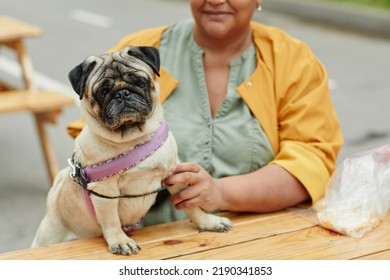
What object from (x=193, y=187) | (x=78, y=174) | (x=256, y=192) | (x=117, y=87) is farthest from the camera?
(x=256, y=192)

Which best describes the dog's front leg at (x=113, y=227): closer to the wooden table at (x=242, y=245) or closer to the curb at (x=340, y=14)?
the wooden table at (x=242, y=245)

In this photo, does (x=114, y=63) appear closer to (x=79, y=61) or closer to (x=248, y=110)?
(x=248, y=110)

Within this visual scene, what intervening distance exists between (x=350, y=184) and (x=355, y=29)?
272 inches

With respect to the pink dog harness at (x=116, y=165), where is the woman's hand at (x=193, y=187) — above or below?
below

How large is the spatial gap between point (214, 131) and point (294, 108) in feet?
0.93

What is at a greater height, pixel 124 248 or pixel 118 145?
pixel 118 145

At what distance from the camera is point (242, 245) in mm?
2111

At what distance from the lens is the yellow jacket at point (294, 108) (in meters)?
2.42

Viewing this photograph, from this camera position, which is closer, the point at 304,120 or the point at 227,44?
the point at 304,120

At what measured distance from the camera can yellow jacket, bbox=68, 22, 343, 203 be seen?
2.42 meters

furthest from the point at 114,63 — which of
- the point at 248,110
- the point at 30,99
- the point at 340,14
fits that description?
the point at 340,14

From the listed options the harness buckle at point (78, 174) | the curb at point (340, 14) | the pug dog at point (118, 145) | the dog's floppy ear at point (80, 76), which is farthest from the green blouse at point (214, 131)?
the curb at point (340, 14)
